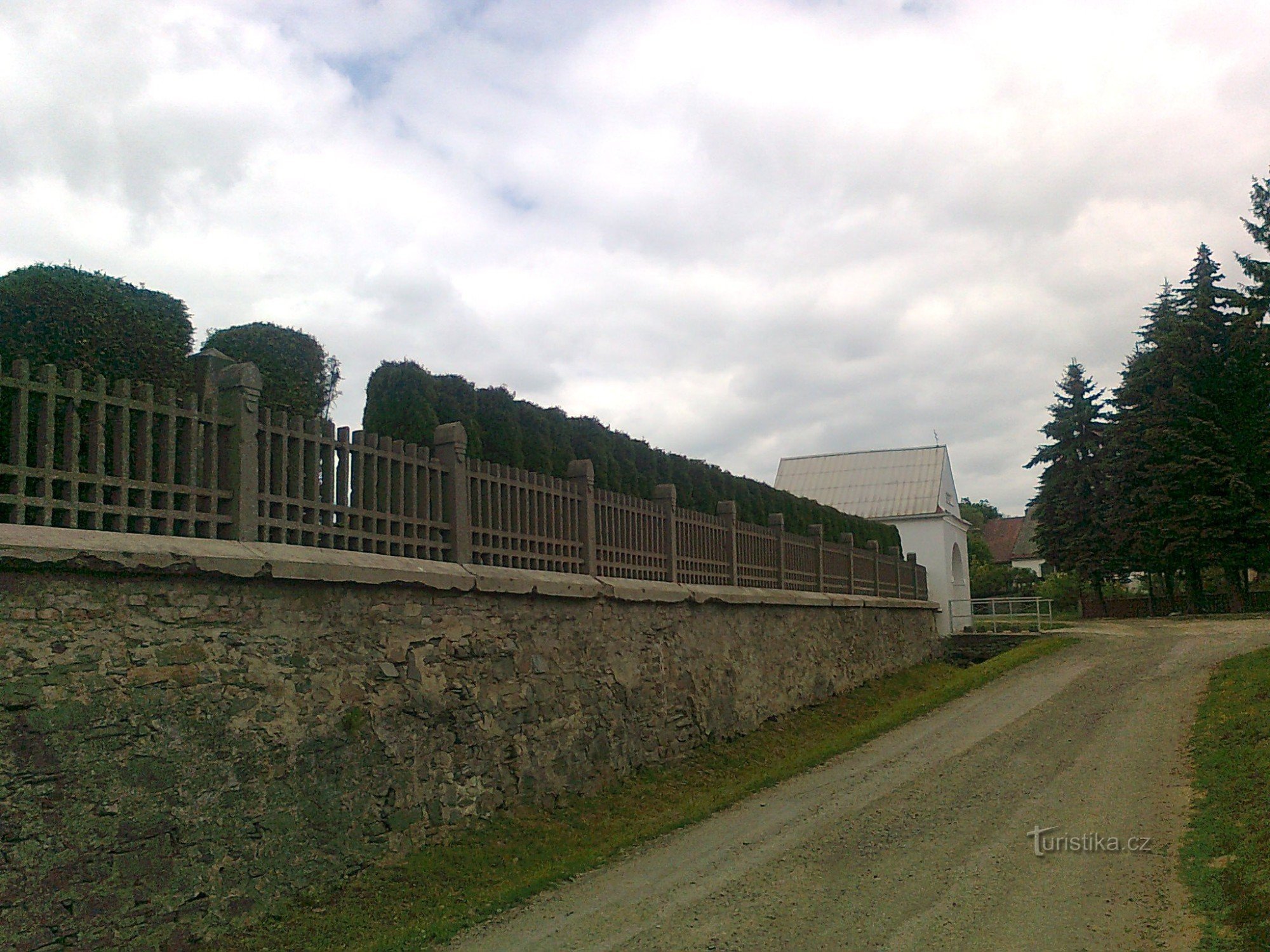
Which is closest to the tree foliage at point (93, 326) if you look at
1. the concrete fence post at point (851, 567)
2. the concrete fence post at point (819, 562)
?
the concrete fence post at point (819, 562)

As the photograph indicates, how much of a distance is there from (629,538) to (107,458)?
637cm

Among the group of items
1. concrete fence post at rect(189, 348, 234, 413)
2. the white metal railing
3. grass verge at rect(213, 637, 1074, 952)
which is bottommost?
grass verge at rect(213, 637, 1074, 952)

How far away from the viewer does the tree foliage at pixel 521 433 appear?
376 inches

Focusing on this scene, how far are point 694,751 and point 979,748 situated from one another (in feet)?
10.9

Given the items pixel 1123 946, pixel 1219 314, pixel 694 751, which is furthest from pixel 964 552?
pixel 1123 946

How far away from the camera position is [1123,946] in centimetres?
533

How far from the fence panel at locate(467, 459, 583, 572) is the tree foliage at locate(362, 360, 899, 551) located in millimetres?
785

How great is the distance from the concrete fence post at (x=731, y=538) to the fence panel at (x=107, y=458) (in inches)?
345

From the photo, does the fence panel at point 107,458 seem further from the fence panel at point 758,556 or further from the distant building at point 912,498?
the distant building at point 912,498

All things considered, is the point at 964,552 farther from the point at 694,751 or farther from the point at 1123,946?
the point at 1123,946

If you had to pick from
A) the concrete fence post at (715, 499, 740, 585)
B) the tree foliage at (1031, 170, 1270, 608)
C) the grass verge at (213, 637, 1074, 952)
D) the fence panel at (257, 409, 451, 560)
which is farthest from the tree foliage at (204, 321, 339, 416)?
the tree foliage at (1031, 170, 1270, 608)

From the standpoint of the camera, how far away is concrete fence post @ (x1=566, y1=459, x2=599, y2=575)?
1042 cm

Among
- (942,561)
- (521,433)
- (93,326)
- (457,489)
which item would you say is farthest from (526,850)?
(942,561)

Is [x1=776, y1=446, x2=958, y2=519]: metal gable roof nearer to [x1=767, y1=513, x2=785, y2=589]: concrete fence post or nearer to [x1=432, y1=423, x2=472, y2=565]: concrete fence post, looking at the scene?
[x1=767, y1=513, x2=785, y2=589]: concrete fence post
